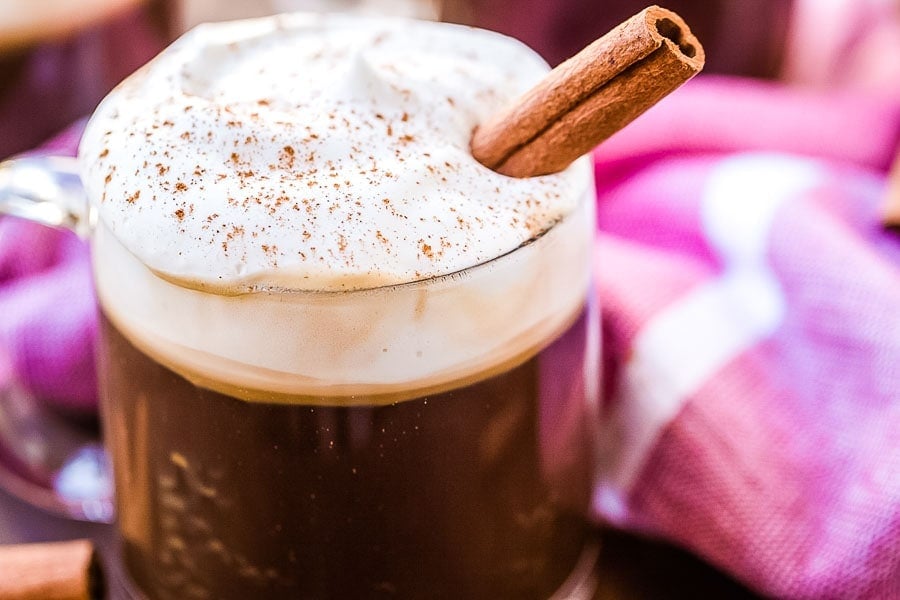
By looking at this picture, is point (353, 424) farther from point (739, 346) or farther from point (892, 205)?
point (892, 205)

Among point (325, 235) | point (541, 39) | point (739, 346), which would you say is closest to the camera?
point (325, 235)

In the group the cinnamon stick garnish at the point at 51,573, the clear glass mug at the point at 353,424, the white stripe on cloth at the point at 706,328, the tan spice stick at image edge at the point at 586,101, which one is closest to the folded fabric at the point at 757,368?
the white stripe on cloth at the point at 706,328

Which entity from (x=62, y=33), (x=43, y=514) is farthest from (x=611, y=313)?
(x=62, y=33)

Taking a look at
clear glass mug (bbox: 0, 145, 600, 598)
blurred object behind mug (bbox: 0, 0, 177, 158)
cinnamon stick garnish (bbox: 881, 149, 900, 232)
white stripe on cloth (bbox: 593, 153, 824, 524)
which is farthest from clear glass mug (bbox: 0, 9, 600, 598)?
blurred object behind mug (bbox: 0, 0, 177, 158)

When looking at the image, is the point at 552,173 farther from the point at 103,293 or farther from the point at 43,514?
the point at 43,514

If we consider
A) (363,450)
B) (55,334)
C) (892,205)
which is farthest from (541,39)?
(363,450)

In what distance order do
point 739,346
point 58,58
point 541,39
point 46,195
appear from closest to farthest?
point 46,195
point 739,346
point 58,58
point 541,39
